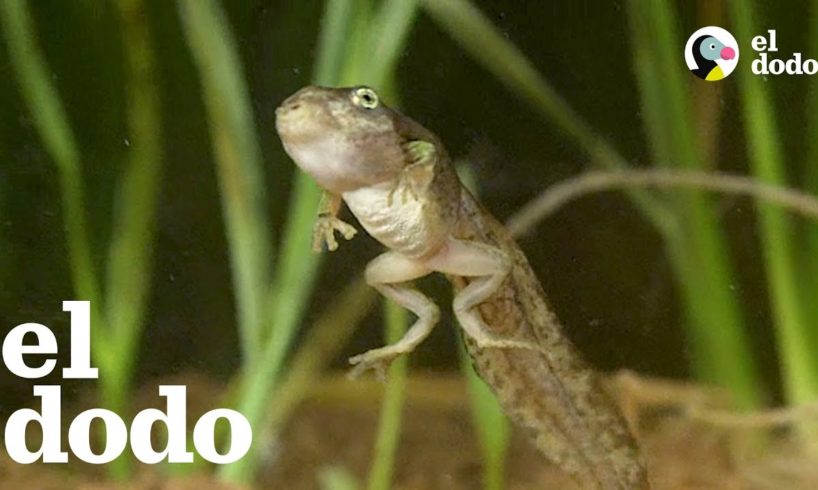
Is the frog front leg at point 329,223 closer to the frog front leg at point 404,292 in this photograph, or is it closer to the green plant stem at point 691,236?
the frog front leg at point 404,292

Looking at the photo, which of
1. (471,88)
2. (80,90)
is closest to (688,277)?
(471,88)

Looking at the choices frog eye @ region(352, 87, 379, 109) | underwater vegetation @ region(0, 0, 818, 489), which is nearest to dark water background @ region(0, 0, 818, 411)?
underwater vegetation @ region(0, 0, 818, 489)

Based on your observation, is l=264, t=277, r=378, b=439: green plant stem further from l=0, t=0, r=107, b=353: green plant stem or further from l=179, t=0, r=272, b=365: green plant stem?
l=0, t=0, r=107, b=353: green plant stem

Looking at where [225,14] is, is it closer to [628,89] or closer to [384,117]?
[384,117]

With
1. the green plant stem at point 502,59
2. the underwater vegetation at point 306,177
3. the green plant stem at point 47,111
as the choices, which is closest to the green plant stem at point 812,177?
the underwater vegetation at point 306,177

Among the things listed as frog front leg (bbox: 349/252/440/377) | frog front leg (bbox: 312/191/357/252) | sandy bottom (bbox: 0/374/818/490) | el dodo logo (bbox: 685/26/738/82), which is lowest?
sandy bottom (bbox: 0/374/818/490)
